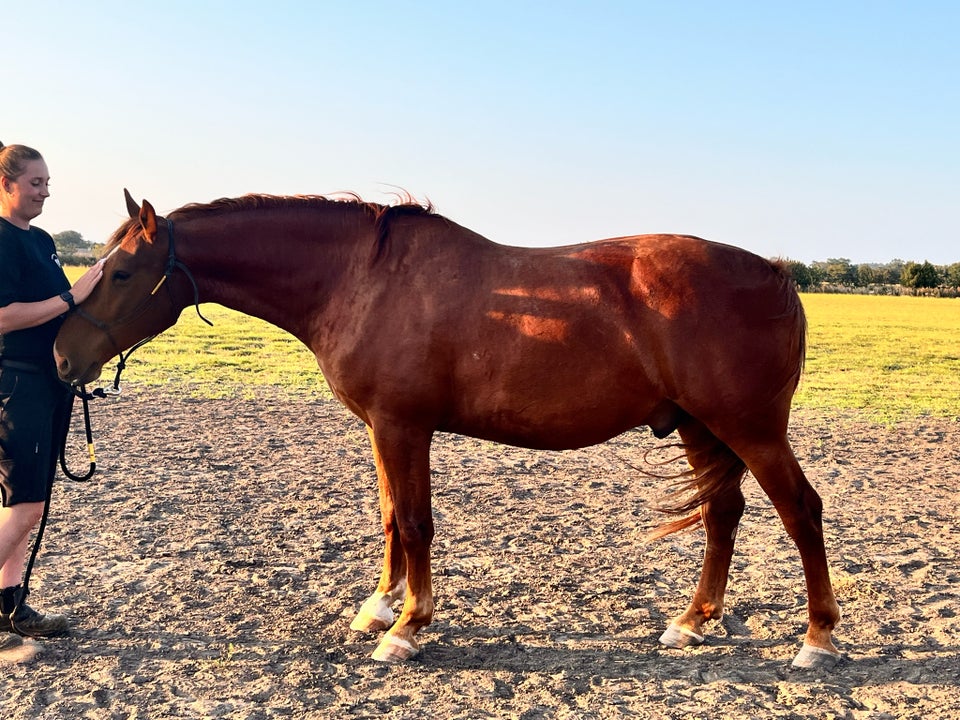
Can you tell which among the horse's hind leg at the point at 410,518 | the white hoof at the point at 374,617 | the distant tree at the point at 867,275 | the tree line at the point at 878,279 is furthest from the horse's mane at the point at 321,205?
the distant tree at the point at 867,275

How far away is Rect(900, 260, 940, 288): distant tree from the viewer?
2778 inches

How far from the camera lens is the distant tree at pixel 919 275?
2778 inches

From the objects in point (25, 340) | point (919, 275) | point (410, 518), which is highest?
point (919, 275)

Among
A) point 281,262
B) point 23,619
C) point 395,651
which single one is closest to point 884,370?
point 395,651

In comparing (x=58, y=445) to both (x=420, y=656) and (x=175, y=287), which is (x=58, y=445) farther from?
(x=420, y=656)

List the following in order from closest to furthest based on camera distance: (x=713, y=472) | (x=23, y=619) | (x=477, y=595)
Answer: (x=23, y=619) < (x=713, y=472) < (x=477, y=595)

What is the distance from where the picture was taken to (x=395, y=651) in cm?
A: 380

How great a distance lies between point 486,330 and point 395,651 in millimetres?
1716

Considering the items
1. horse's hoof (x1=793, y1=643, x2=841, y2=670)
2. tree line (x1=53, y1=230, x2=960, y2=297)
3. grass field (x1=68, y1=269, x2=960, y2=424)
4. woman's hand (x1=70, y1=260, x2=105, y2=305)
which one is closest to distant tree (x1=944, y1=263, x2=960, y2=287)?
tree line (x1=53, y1=230, x2=960, y2=297)

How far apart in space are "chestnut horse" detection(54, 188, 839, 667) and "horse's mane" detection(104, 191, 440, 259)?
0.01 metres

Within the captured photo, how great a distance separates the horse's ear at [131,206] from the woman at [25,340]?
1.01 feet

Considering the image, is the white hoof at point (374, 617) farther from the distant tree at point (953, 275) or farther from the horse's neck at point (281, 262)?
the distant tree at point (953, 275)

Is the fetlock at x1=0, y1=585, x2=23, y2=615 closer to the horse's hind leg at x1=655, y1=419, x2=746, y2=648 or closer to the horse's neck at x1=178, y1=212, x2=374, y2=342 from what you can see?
the horse's neck at x1=178, y1=212, x2=374, y2=342

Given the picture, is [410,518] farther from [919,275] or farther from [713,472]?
[919,275]
